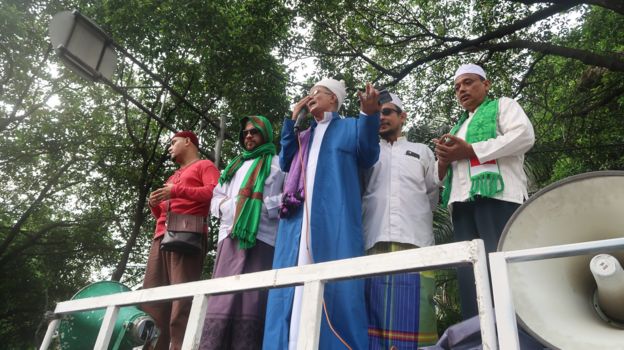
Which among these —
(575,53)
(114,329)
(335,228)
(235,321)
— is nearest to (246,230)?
(235,321)

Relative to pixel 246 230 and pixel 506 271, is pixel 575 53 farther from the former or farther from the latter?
pixel 506 271

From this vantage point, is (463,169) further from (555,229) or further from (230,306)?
(230,306)

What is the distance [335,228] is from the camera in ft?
7.96

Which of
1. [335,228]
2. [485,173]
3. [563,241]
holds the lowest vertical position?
[563,241]

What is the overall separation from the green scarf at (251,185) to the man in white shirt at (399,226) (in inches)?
25.5

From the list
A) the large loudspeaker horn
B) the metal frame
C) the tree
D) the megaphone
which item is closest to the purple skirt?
the megaphone

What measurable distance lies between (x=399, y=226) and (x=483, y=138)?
63cm

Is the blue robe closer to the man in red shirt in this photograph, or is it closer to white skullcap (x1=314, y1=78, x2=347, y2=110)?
white skullcap (x1=314, y1=78, x2=347, y2=110)

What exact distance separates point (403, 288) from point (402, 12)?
6619 mm

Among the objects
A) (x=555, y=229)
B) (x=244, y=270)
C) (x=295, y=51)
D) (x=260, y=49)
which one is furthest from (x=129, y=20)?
(x=555, y=229)

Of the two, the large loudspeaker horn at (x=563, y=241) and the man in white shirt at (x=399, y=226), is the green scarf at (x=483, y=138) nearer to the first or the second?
the man in white shirt at (x=399, y=226)

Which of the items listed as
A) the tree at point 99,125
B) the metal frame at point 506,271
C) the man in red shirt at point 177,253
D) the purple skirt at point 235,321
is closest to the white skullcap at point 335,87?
the man in red shirt at point 177,253

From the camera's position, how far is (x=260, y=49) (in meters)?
6.70

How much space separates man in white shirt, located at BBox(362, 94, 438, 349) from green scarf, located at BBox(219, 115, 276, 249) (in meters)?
0.65
